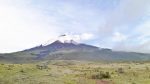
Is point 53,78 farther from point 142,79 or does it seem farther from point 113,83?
point 142,79

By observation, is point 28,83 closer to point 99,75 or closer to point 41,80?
point 41,80

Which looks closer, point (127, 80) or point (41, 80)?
point (41, 80)

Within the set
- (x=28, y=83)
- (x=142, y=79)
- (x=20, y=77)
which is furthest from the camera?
(x=142, y=79)

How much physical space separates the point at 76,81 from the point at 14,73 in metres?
10.0

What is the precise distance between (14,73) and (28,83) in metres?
7.45

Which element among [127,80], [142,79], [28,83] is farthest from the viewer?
[142,79]

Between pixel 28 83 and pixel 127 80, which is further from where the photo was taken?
pixel 127 80

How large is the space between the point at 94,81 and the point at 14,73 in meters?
12.5

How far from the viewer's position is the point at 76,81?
5178cm

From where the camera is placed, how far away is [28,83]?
4759cm

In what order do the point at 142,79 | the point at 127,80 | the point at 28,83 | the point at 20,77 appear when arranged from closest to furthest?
the point at 28,83 → the point at 20,77 → the point at 127,80 → the point at 142,79

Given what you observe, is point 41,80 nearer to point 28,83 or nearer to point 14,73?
point 28,83

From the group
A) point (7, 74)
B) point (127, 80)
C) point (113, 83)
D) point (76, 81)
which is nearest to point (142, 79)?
point (127, 80)

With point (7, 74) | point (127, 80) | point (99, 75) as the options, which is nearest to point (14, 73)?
point (7, 74)
